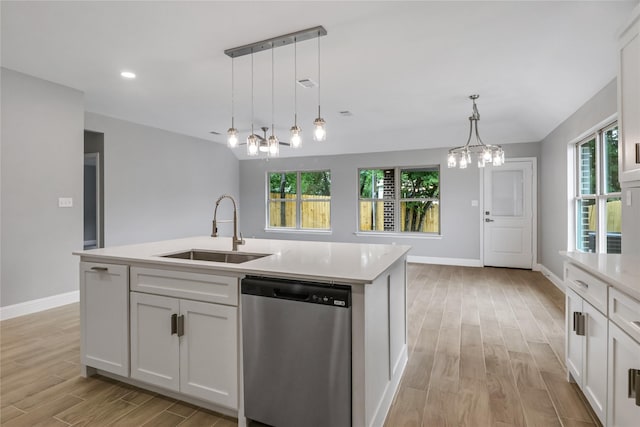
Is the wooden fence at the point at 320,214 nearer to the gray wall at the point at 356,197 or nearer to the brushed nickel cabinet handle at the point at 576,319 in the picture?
the gray wall at the point at 356,197

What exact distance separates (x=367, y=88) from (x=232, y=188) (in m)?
4.90

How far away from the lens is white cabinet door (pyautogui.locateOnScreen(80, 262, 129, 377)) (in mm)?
2121

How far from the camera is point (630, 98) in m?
1.94

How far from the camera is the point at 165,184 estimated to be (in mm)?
6066

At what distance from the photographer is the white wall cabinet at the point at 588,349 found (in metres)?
1.66

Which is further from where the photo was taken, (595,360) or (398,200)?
(398,200)

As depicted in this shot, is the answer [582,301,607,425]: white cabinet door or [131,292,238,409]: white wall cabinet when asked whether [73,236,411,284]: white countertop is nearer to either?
[131,292,238,409]: white wall cabinet

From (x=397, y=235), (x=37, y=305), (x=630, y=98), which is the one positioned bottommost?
(x=37, y=305)

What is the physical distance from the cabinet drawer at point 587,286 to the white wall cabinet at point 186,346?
1841 mm

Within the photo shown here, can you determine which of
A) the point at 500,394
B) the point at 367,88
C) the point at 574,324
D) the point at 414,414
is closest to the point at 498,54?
the point at 367,88

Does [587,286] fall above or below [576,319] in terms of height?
above

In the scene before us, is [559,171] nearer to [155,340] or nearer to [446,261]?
[446,261]

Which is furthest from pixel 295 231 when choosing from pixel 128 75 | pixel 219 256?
pixel 219 256

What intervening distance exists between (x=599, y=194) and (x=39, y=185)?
609 cm
